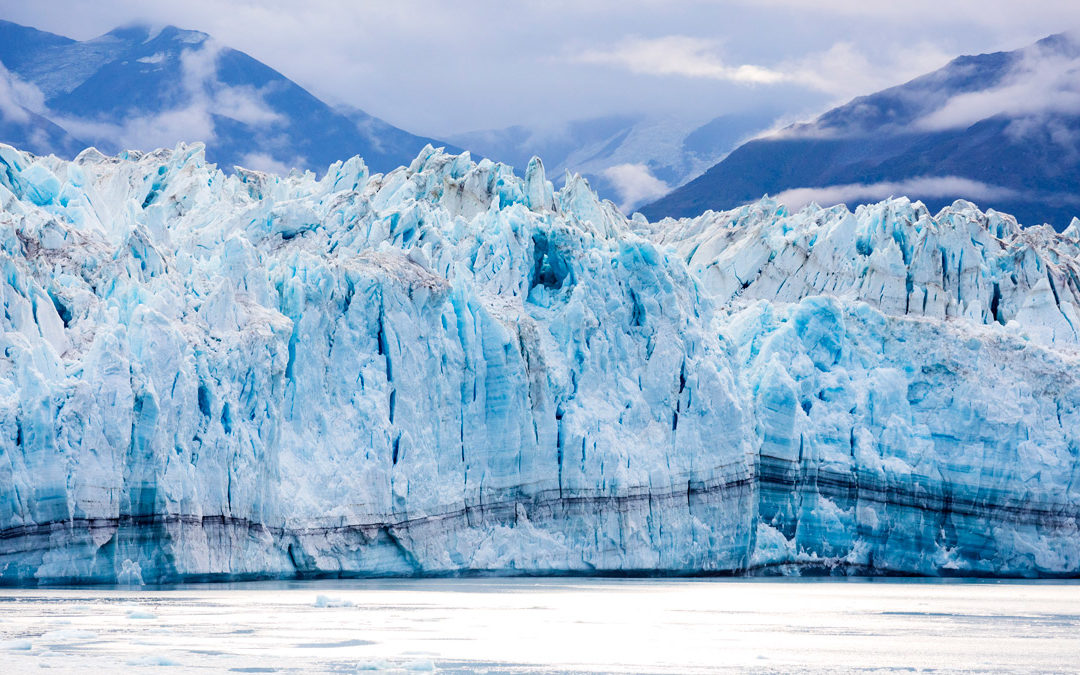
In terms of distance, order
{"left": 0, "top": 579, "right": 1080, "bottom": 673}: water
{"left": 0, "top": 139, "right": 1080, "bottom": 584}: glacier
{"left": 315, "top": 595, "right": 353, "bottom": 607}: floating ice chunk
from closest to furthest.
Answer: {"left": 0, "top": 579, "right": 1080, "bottom": 673}: water < {"left": 315, "top": 595, "right": 353, "bottom": 607}: floating ice chunk < {"left": 0, "top": 139, "right": 1080, "bottom": 584}: glacier

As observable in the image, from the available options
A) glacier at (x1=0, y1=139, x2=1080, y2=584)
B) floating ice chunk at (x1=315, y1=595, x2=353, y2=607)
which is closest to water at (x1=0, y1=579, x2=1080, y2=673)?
floating ice chunk at (x1=315, y1=595, x2=353, y2=607)

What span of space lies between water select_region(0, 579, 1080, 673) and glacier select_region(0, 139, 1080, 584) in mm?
1206

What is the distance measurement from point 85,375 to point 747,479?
11598 millimetres

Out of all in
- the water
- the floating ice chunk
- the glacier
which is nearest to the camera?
the water

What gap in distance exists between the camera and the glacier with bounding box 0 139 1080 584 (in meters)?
19.0

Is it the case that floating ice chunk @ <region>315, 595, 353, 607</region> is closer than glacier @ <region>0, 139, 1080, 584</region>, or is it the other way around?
floating ice chunk @ <region>315, 595, 353, 607</region>

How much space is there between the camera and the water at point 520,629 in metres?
12.2

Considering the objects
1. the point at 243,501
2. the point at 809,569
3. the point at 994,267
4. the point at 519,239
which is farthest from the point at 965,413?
the point at 243,501

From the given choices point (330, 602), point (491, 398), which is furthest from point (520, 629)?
point (491, 398)

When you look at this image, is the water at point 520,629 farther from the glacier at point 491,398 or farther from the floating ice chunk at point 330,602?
the glacier at point 491,398

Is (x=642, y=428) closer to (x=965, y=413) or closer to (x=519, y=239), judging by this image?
(x=519, y=239)

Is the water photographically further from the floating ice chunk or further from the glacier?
the glacier

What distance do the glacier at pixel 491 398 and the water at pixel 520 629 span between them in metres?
1.21

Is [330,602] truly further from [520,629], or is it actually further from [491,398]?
[491,398]
